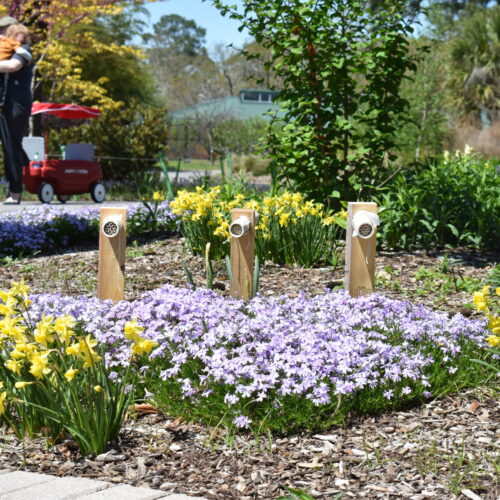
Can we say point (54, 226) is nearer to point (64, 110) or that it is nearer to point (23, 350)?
point (23, 350)

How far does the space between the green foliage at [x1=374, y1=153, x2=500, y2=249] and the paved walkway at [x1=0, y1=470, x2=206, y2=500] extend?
13.8ft

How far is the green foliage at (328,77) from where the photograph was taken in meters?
6.14

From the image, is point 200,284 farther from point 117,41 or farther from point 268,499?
point 117,41

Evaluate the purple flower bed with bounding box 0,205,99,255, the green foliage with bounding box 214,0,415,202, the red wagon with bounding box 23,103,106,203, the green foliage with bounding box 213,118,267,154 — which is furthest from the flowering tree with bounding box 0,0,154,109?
the green foliage with bounding box 213,118,267,154

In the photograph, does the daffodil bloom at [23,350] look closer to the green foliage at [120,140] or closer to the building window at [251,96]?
the green foliage at [120,140]

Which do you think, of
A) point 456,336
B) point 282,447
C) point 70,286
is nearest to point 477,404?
point 456,336

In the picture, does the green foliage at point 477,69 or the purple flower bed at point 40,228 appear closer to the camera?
the purple flower bed at point 40,228

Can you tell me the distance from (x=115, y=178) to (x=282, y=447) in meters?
15.6

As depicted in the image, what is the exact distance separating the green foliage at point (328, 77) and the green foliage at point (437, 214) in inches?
15.6

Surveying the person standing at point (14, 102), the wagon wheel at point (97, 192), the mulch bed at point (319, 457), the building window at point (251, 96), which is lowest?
the mulch bed at point (319, 457)

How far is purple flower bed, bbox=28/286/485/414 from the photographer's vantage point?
9.64ft

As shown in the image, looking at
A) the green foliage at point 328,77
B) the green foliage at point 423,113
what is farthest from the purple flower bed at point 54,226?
the green foliage at point 423,113

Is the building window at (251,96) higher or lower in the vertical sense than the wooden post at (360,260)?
higher

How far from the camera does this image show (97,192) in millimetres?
14148
